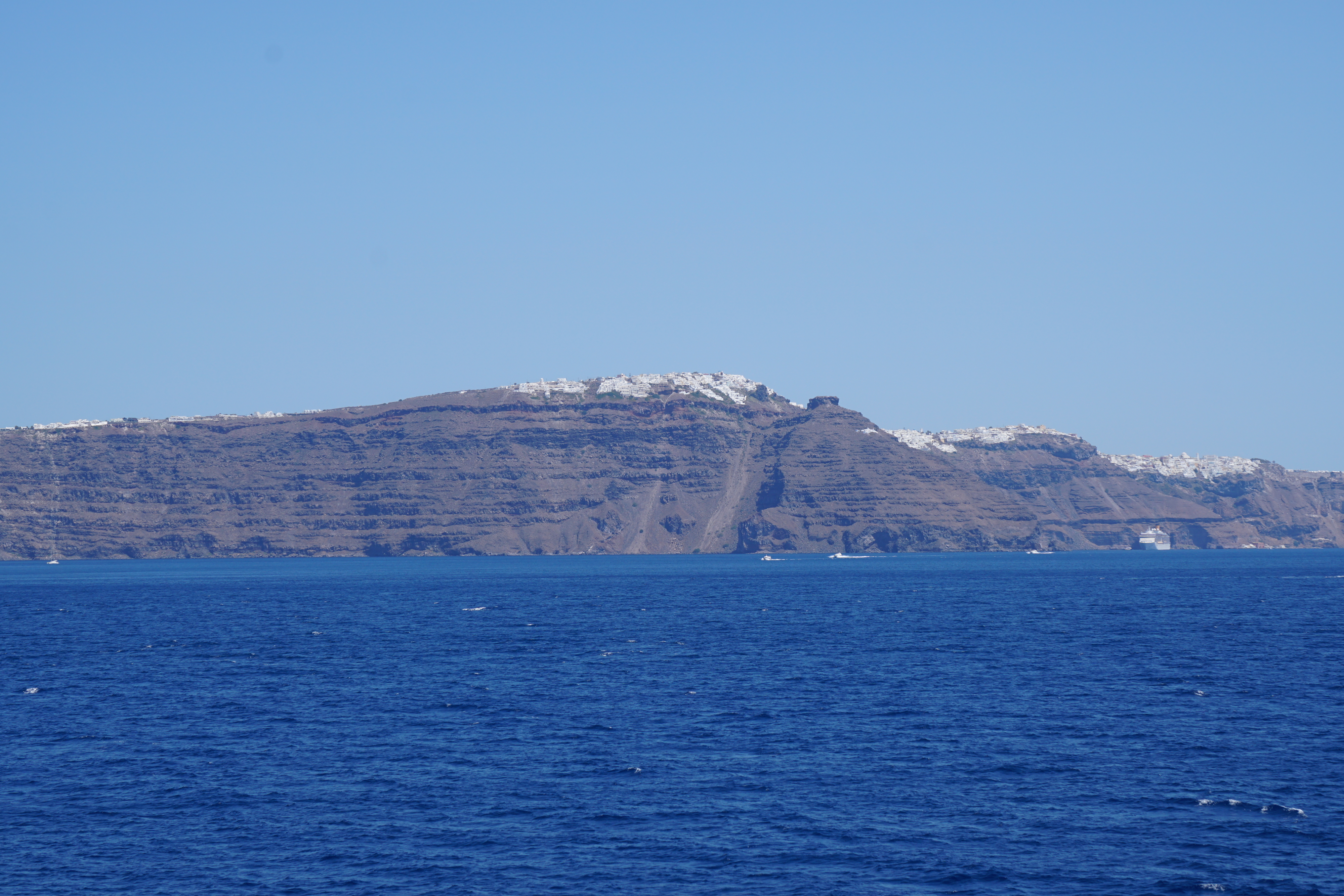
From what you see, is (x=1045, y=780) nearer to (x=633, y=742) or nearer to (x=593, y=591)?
(x=633, y=742)

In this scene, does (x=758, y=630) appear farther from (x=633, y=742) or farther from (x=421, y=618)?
(x=633, y=742)

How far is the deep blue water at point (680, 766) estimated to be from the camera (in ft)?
118

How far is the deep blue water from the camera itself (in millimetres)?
35875

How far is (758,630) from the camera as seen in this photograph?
10969cm

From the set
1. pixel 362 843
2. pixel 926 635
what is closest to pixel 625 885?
pixel 362 843

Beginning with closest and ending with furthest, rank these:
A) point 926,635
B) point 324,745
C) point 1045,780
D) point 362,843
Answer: point 362,843 < point 1045,780 < point 324,745 < point 926,635

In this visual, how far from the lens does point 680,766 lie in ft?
161

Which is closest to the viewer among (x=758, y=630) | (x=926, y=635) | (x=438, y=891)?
(x=438, y=891)

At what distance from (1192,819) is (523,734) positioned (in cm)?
2797

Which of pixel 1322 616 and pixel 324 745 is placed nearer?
pixel 324 745

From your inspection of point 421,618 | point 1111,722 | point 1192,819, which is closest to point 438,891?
point 1192,819

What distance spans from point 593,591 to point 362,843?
146631mm

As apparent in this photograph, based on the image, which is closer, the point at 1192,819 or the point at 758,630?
the point at 1192,819

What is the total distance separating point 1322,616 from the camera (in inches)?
4651
